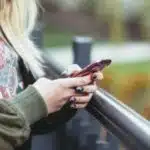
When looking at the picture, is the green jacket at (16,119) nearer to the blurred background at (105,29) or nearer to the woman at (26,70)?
the woman at (26,70)

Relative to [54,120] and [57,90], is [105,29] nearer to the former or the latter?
[54,120]

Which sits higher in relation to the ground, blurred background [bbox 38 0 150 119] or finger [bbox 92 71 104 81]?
finger [bbox 92 71 104 81]

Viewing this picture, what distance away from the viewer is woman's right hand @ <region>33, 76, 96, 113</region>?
5.30 feet

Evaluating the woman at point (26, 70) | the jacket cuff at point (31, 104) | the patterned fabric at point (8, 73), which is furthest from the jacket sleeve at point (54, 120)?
the jacket cuff at point (31, 104)

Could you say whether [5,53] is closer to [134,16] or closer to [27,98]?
[27,98]

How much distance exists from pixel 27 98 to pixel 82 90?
153 millimetres

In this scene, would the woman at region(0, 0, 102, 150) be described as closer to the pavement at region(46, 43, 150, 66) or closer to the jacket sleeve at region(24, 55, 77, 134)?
the jacket sleeve at region(24, 55, 77, 134)

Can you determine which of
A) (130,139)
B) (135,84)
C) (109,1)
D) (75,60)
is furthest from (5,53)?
(109,1)

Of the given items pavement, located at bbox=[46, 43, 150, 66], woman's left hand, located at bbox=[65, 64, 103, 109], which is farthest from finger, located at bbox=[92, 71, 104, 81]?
pavement, located at bbox=[46, 43, 150, 66]

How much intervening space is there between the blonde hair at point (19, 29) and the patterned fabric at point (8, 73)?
46 millimetres

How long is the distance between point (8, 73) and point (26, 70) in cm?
13

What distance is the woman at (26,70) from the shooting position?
1.63 metres

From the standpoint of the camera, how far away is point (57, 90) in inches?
63.9

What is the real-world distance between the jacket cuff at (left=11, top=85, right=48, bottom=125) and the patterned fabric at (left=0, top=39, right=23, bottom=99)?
11 cm
